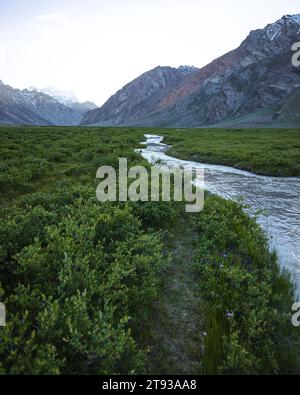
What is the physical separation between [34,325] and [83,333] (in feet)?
2.47

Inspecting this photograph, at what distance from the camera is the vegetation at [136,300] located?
13.5ft

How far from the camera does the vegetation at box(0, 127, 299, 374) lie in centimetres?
413

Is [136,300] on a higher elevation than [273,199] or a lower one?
lower

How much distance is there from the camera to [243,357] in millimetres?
4270

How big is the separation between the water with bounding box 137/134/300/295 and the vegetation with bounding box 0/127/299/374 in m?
0.58

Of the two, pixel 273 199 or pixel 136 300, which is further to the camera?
pixel 273 199

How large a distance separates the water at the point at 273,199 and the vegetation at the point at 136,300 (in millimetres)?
579

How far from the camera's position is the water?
811cm

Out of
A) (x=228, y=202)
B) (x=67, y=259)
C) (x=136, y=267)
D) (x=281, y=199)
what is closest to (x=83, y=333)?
(x=67, y=259)

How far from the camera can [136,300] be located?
17.3ft

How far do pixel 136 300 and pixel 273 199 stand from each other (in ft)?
31.9

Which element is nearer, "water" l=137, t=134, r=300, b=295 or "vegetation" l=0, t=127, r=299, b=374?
"vegetation" l=0, t=127, r=299, b=374

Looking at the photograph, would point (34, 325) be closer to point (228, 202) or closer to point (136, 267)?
point (136, 267)
